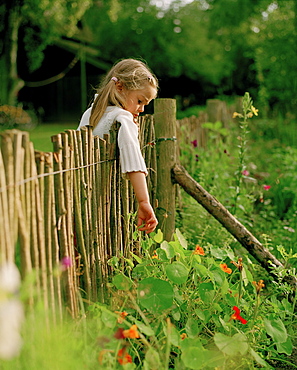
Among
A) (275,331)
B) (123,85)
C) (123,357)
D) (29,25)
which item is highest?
(29,25)

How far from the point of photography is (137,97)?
2.85m

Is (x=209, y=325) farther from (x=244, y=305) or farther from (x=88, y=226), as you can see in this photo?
(x=88, y=226)

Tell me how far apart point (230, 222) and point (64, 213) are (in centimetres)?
149

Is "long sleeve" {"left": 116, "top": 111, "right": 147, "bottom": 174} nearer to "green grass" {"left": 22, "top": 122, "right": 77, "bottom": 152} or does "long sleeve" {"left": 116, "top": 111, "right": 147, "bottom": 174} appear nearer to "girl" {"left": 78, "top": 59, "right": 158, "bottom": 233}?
"girl" {"left": 78, "top": 59, "right": 158, "bottom": 233}

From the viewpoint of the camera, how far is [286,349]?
2354 mm

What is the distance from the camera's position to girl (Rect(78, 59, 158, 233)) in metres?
2.57

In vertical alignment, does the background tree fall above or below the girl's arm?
above

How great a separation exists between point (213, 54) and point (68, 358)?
20.3 metres

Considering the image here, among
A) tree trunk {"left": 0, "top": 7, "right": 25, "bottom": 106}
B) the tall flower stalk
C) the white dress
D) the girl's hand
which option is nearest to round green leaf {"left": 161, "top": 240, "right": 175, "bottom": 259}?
the girl's hand

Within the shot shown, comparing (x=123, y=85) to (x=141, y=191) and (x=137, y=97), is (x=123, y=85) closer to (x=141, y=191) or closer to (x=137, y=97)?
(x=137, y=97)

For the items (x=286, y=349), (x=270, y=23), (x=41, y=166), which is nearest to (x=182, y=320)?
(x=286, y=349)

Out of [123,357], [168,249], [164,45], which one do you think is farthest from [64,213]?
[164,45]

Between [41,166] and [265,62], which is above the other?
[265,62]

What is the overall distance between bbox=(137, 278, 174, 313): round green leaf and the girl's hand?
0.40 meters
